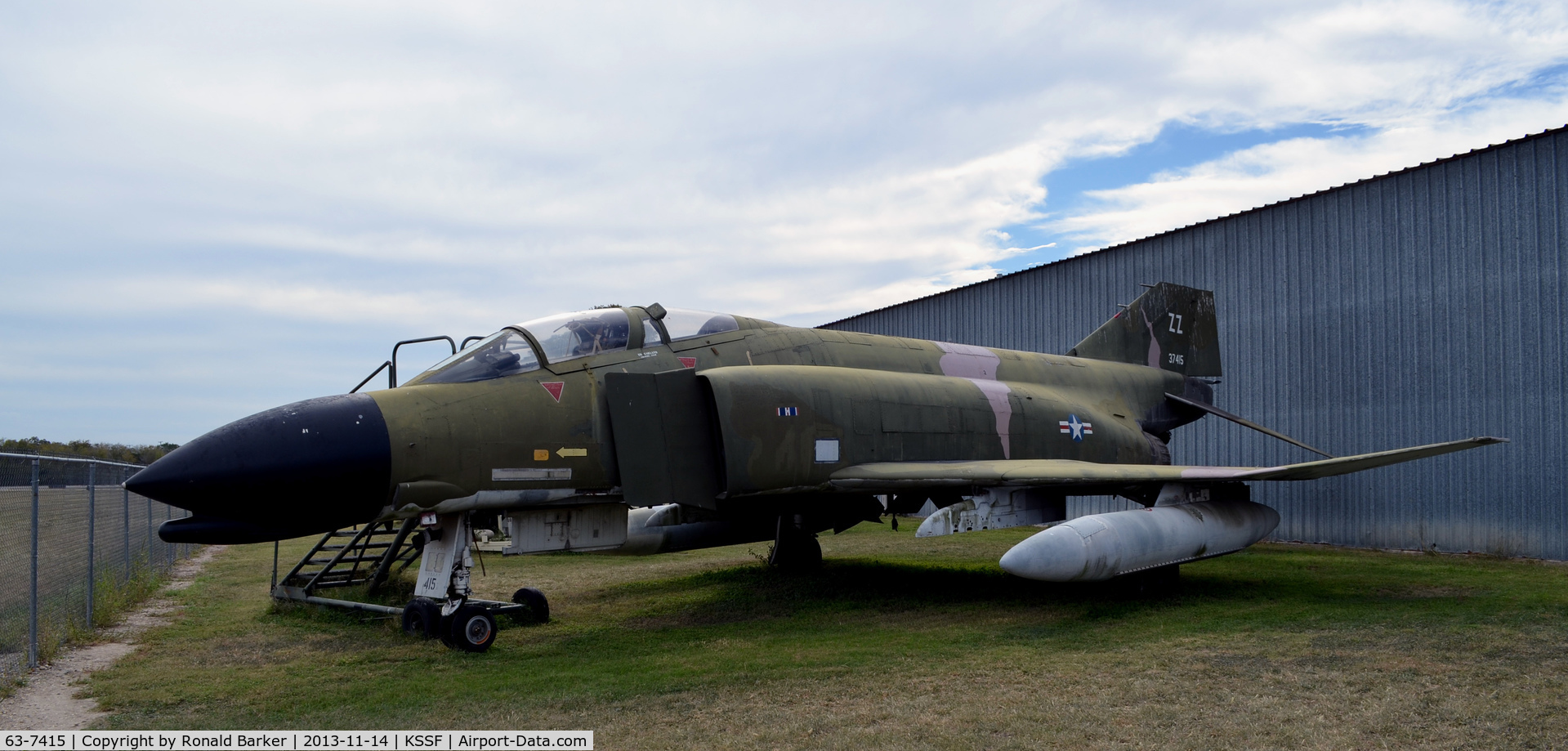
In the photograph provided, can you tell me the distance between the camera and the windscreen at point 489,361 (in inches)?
301

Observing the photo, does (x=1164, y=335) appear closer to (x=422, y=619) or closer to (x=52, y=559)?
(x=422, y=619)

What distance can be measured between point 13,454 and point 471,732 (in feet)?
13.4

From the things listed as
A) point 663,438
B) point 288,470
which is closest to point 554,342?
point 663,438

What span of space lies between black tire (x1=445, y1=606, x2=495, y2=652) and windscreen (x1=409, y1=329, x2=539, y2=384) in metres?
1.82

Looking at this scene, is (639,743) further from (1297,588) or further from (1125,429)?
(1125,429)

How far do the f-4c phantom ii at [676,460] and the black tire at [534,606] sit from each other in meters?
0.03

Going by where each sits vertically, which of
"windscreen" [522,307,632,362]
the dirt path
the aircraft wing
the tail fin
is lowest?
the dirt path

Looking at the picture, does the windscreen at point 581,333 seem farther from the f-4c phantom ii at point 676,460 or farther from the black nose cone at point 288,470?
the black nose cone at point 288,470

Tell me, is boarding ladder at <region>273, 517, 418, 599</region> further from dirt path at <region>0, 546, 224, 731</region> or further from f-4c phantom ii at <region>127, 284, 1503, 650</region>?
dirt path at <region>0, 546, 224, 731</region>

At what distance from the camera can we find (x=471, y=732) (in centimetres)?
488

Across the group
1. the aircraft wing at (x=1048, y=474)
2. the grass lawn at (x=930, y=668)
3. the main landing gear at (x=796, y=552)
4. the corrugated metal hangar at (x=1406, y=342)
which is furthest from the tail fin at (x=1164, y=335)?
the main landing gear at (x=796, y=552)

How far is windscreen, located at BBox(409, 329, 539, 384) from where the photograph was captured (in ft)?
25.0

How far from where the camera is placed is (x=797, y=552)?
1219 cm

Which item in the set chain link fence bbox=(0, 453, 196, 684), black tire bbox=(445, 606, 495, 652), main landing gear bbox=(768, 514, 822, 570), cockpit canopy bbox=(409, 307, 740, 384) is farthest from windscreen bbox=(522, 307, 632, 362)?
main landing gear bbox=(768, 514, 822, 570)
